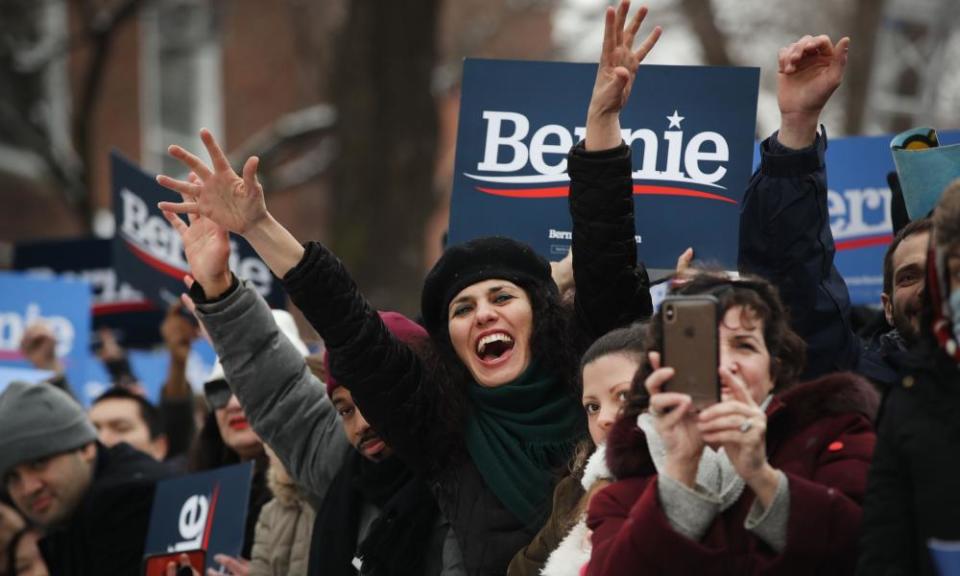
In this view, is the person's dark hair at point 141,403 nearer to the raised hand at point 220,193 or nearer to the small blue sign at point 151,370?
the small blue sign at point 151,370

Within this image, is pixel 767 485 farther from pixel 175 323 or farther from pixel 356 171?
pixel 356 171

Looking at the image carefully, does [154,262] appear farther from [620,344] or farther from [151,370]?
[620,344]

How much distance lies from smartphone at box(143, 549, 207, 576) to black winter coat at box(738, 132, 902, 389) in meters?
2.17

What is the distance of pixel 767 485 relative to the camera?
11.7 ft

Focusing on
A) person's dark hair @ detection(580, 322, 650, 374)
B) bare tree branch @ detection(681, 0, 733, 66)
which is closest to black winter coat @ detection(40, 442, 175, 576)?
person's dark hair @ detection(580, 322, 650, 374)

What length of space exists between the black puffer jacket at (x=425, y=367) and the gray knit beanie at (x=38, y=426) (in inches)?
87.5

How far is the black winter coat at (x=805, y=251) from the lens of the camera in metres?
4.71

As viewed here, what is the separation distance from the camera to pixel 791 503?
11.8 ft

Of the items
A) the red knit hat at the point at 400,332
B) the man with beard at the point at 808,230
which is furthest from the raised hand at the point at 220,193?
the man with beard at the point at 808,230

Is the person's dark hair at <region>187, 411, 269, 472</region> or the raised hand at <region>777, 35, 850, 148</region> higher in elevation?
the raised hand at <region>777, 35, 850, 148</region>

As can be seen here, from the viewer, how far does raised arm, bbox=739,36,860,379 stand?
4.68 m

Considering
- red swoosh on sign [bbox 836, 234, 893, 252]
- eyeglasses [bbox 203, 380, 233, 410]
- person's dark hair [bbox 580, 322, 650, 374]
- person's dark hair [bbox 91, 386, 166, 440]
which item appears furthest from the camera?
person's dark hair [bbox 91, 386, 166, 440]

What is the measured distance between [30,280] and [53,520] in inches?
120

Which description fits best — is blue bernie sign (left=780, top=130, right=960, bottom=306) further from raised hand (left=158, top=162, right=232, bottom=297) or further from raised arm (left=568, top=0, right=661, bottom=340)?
raised hand (left=158, top=162, right=232, bottom=297)
